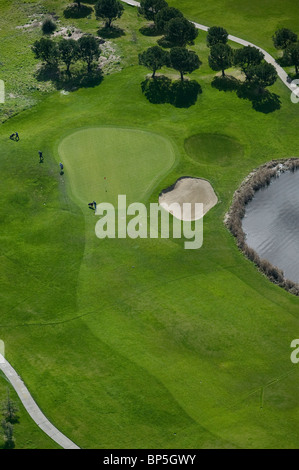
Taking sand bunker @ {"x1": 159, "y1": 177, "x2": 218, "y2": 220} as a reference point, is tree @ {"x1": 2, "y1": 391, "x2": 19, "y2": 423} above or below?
below

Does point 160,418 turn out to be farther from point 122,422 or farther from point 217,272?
point 217,272

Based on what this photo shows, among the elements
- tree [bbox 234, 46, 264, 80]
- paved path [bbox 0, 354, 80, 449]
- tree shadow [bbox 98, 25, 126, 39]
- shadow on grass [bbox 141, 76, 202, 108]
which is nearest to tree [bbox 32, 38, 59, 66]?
tree shadow [bbox 98, 25, 126, 39]

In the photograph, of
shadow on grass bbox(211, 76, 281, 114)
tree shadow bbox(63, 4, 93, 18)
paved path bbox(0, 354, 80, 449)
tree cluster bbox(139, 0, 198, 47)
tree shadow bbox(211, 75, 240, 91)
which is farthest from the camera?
tree shadow bbox(63, 4, 93, 18)

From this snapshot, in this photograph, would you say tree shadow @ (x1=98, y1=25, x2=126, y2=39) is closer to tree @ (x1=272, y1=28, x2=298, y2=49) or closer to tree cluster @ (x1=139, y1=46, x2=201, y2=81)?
tree cluster @ (x1=139, y1=46, x2=201, y2=81)

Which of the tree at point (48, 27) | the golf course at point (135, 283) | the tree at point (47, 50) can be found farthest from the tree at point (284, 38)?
the tree at point (48, 27)

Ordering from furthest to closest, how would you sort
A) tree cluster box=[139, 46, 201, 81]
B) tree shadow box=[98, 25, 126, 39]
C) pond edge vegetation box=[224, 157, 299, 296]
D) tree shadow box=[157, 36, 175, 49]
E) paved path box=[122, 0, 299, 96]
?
1. tree shadow box=[98, 25, 126, 39]
2. tree shadow box=[157, 36, 175, 49]
3. paved path box=[122, 0, 299, 96]
4. tree cluster box=[139, 46, 201, 81]
5. pond edge vegetation box=[224, 157, 299, 296]

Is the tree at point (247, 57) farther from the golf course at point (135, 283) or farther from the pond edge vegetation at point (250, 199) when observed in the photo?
the pond edge vegetation at point (250, 199)
